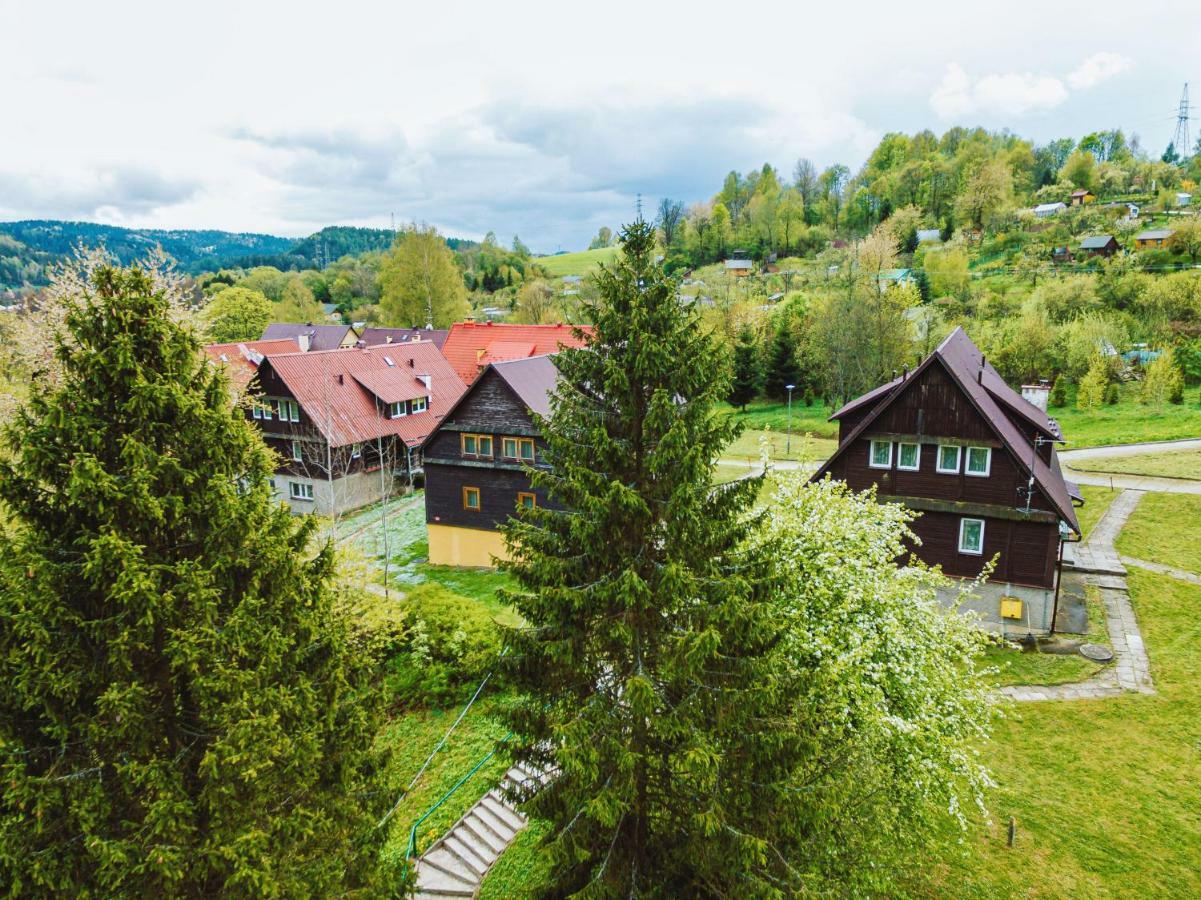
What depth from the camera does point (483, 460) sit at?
31734 mm

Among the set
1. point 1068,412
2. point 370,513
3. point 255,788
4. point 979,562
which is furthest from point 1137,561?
point 370,513

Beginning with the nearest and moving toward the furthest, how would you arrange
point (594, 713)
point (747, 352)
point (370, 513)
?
1. point (594, 713)
2. point (370, 513)
3. point (747, 352)

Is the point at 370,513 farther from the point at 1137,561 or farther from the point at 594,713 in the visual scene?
the point at 1137,561

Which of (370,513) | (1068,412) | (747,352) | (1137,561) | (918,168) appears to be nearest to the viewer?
(1137,561)

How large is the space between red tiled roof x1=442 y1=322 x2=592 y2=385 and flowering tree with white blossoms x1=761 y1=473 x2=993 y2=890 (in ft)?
126

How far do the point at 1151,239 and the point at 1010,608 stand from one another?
8139 centimetres

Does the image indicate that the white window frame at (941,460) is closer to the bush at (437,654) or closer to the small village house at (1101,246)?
the bush at (437,654)

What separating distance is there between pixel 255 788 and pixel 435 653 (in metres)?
16.4

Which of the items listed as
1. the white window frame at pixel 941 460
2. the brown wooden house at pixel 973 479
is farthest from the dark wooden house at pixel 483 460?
the white window frame at pixel 941 460

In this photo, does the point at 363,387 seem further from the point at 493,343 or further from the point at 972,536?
the point at 972,536

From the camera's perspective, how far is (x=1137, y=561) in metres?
30.2

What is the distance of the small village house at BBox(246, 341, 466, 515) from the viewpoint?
38.8m

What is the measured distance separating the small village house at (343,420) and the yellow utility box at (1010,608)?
28.5m

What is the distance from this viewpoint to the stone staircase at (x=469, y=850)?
15.8 meters
